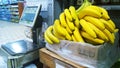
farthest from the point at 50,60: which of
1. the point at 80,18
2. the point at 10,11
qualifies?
the point at 10,11

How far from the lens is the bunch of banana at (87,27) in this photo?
107cm

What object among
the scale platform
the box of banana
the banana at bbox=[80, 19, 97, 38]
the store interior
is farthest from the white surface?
the banana at bbox=[80, 19, 97, 38]

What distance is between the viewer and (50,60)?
129cm

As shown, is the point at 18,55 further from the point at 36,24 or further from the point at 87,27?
the point at 87,27

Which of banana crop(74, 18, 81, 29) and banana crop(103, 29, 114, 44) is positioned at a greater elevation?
banana crop(74, 18, 81, 29)

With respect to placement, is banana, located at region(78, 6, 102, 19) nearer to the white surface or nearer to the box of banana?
the box of banana

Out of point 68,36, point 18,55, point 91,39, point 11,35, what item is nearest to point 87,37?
point 91,39

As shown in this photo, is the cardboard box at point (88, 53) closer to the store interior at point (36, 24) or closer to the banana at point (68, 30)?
the banana at point (68, 30)

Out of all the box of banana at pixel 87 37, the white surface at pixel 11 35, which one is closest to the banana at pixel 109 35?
the box of banana at pixel 87 37

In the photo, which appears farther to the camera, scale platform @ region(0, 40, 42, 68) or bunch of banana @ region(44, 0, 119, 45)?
scale platform @ region(0, 40, 42, 68)

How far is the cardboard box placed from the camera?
3.34ft

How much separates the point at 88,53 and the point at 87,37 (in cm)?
13

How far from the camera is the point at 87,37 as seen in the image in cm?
110

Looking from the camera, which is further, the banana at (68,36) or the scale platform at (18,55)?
the scale platform at (18,55)
